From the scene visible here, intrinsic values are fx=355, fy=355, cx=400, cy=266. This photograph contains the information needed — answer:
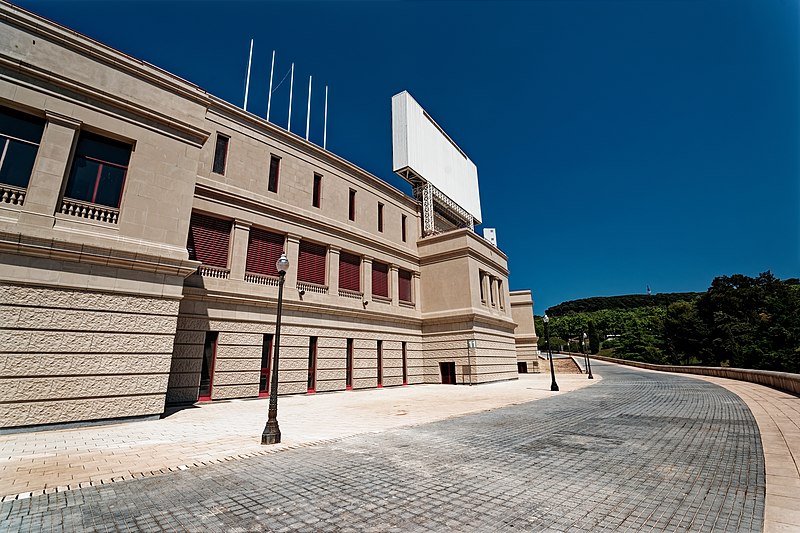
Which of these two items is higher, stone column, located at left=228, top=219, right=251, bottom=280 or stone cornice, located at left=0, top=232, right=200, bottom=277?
stone column, located at left=228, top=219, right=251, bottom=280

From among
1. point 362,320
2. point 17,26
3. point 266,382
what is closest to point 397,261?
point 362,320

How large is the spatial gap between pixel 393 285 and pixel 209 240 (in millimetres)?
12461

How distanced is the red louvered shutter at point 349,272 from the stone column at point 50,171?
44.1 feet

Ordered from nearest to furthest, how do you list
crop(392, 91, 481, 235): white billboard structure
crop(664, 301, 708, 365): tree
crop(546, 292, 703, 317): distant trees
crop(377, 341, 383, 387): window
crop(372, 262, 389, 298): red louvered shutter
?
crop(377, 341, 383, 387): window → crop(372, 262, 389, 298): red louvered shutter → crop(392, 91, 481, 235): white billboard structure → crop(664, 301, 708, 365): tree → crop(546, 292, 703, 317): distant trees

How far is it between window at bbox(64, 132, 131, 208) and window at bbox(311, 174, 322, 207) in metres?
10.5

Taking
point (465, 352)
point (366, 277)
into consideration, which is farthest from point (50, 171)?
point (465, 352)

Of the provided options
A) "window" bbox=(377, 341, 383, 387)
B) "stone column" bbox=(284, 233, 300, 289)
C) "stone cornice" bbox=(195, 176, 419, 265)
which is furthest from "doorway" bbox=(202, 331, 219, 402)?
"window" bbox=(377, 341, 383, 387)

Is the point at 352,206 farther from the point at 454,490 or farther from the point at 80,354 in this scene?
the point at 454,490

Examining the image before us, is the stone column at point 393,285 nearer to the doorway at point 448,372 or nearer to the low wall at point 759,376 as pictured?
the doorway at point 448,372

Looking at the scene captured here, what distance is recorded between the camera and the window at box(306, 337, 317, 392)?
1862cm

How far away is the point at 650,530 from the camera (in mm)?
3746

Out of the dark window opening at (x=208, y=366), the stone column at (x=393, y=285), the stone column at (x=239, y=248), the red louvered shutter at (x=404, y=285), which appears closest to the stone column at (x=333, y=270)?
the stone column at (x=393, y=285)

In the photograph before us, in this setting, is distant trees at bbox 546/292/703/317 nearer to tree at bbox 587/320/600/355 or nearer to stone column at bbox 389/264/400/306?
tree at bbox 587/320/600/355

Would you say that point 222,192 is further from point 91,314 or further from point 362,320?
point 362,320
